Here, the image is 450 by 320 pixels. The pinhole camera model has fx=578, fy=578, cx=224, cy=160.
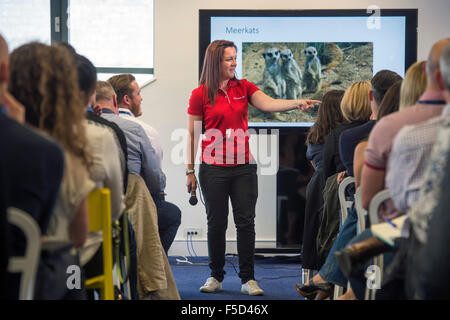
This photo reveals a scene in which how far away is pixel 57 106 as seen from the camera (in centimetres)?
175

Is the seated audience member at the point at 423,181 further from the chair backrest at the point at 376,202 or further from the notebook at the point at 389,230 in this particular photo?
the chair backrest at the point at 376,202

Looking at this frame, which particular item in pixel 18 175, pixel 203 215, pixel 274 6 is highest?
pixel 274 6

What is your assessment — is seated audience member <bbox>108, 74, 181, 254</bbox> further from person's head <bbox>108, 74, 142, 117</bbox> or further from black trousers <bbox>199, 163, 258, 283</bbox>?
black trousers <bbox>199, 163, 258, 283</bbox>

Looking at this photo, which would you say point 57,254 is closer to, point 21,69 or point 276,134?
point 21,69

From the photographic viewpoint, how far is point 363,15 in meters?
5.19

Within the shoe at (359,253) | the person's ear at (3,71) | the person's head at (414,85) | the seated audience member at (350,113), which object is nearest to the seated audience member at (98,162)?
the person's ear at (3,71)

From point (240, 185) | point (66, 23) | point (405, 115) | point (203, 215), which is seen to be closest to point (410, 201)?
point (405, 115)

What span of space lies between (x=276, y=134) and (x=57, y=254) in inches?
148

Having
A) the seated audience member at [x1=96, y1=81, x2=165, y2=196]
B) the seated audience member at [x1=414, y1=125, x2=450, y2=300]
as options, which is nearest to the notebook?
the seated audience member at [x1=414, y1=125, x2=450, y2=300]

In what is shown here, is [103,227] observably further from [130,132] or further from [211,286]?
[211,286]

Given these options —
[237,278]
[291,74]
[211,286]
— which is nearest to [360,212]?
[211,286]

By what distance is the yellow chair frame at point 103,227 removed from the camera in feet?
6.57

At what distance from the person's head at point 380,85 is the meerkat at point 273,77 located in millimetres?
2273

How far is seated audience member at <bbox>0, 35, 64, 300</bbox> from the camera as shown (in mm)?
1410
